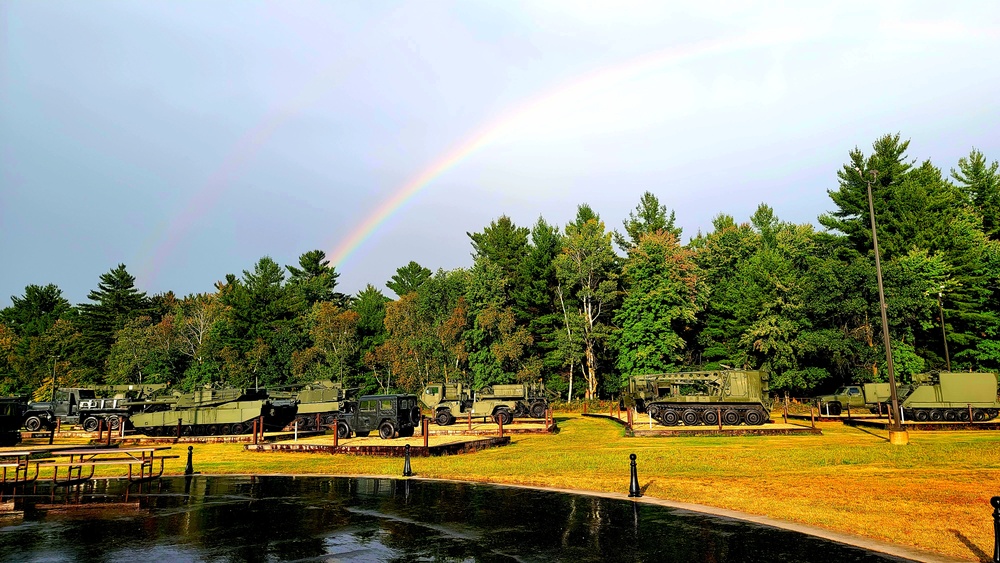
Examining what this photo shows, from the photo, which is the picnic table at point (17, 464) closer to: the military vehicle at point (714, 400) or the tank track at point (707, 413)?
the military vehicle at point (714, 400)

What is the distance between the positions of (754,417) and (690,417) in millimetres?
3137

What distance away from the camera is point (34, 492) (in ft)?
49.3

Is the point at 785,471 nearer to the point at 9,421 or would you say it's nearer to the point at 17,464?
→ the point at 17,464

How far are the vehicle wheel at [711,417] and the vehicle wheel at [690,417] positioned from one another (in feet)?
1.38

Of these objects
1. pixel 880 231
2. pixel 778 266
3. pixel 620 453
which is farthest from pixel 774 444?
pixel 880 231

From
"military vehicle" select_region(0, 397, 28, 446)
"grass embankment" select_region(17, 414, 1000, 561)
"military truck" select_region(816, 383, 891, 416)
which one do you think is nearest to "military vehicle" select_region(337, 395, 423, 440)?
"grass embankment" select_region(17, 414, 1000, 561)

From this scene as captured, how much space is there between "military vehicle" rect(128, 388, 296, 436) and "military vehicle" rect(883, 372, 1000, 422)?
32824 mm

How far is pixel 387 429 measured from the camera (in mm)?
28516

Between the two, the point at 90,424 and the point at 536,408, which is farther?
the point at 536,408

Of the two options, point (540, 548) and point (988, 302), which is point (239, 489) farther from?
point (988, 302)

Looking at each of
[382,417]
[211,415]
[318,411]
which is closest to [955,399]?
[382,417]

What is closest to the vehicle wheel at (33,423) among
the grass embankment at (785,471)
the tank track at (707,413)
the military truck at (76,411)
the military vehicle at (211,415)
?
the military truck at (76,411)

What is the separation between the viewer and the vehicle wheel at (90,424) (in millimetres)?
36938

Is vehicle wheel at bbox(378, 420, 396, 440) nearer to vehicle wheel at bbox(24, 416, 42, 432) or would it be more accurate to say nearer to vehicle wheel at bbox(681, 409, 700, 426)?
vehicle wheel at bbox(681, 409, 700, 426)
